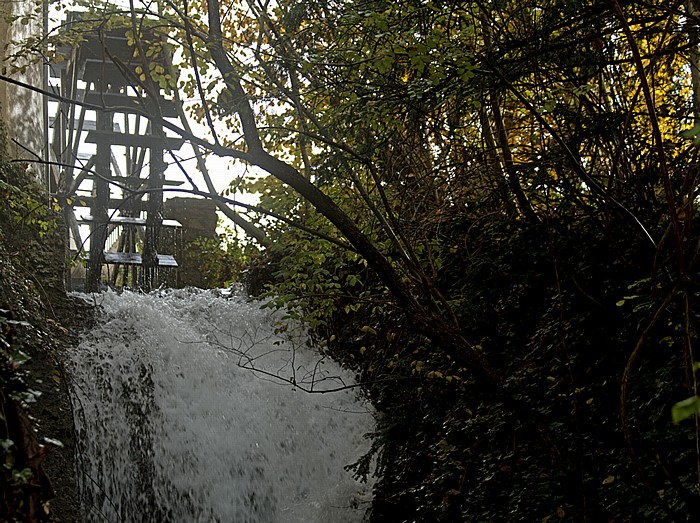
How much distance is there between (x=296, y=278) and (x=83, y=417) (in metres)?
2.06

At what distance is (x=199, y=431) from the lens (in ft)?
21.7

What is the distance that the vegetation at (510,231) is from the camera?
3.98 meters

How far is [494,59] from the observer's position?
14.3 ft

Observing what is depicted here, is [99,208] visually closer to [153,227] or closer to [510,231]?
[153,227]

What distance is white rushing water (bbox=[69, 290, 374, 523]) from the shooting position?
6.07 meters

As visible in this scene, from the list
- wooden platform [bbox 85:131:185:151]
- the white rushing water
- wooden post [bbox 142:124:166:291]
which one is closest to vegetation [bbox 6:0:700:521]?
the white rushing water

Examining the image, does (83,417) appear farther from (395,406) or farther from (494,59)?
(494,59)

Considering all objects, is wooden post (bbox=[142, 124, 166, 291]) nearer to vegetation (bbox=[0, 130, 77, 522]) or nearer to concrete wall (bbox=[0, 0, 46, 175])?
concrete wall (bbox=[0, 0, 46, 175])

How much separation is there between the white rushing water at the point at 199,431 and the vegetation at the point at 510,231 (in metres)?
0.69

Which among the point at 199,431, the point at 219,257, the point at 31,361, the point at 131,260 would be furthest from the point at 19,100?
the point at 219,257

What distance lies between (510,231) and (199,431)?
324 centimetres

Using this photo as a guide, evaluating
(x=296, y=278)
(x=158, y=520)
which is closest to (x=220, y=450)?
(x=158, y=520)

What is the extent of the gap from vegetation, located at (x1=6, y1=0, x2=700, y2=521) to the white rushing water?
0.69m

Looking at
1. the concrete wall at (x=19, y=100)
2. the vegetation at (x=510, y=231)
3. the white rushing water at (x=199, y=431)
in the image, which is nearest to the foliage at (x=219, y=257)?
the white rushing water at (x=199, y=431)
